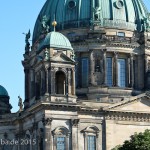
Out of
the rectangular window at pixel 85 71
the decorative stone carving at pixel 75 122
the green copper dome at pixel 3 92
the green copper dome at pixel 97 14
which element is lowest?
the decorative stone carving at pixel 75 122

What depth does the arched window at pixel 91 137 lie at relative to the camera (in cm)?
7931

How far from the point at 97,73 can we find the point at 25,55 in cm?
1257

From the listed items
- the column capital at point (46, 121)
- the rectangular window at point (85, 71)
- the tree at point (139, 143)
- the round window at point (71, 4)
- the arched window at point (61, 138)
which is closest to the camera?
the tree at point (139, 143)

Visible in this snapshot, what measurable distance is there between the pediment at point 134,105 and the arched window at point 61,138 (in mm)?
6053

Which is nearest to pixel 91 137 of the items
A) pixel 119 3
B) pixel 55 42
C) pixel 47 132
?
pixel 47 132

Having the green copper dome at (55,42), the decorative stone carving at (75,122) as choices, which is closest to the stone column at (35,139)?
the decorative stone carving at (75,122)

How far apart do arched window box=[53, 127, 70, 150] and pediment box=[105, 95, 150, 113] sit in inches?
238

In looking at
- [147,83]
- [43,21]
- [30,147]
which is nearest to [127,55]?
[147,83]

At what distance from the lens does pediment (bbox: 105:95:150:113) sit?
81062mm

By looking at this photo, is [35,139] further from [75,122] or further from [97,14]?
[97,14]

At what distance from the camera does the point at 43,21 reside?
9225 centimetres

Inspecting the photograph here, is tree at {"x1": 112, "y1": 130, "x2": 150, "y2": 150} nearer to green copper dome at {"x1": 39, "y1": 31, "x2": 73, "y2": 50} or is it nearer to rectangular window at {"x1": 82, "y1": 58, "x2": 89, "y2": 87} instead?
green copper dome at {"x1": 39, "y1": 31, "x2": 73, "y2": 50}

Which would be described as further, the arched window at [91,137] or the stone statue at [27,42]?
the stone statue at [27,42]

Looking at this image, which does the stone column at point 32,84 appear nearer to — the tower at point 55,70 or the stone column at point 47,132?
the tower at point 55,70
